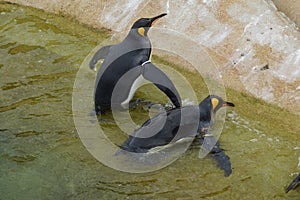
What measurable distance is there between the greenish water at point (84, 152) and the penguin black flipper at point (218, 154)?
5cm

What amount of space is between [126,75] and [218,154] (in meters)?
1.02

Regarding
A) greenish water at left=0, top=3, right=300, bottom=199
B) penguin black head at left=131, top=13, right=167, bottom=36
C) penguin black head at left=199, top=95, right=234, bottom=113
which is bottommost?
greenish water at left=0, top=3, right=300, bottom=199

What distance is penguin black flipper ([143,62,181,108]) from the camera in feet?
13.1

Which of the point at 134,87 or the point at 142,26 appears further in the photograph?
the point at 142,26

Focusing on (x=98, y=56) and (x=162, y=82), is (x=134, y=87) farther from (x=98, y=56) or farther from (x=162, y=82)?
(x=98, y=56)

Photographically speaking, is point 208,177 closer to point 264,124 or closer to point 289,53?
point 264,124

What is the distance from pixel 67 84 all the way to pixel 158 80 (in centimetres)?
83

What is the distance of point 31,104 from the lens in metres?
4.07

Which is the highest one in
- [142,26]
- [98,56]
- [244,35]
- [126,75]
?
[244,35]

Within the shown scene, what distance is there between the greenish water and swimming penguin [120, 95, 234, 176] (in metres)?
0.10

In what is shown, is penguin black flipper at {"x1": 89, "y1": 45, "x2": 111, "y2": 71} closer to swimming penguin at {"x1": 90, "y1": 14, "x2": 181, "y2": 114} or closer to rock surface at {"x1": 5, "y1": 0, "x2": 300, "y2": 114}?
A: swimming penguin at {"x1": 90, "y1": 14, "x2": 181, "y2": 114}

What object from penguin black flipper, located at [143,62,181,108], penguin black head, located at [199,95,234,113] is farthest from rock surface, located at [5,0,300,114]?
penguin black flipper, located at [143,62,181,108]

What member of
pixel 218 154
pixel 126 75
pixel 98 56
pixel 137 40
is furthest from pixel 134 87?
pixel 218 154

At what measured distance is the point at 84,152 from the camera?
141 inches
